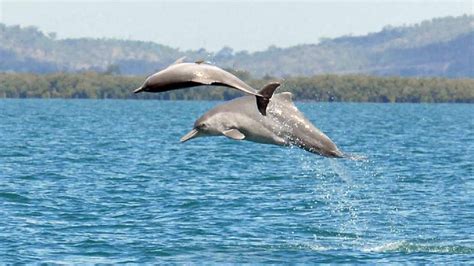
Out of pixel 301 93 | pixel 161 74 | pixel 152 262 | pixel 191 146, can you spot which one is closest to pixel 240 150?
pixel 191 146

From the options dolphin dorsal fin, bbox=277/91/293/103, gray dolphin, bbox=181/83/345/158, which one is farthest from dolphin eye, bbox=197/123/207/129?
dolphin dorsal fin, bbox=277/91/293/103

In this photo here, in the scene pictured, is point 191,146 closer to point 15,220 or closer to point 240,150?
point 240,150

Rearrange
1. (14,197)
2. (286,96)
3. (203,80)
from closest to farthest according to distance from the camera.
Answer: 1. (203,80)
2. (286,96)
3. (14,197)

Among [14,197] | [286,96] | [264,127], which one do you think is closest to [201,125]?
[264,127]

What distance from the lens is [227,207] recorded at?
3653 centimetres

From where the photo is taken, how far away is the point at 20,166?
53.1 meters

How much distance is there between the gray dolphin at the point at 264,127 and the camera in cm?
1880

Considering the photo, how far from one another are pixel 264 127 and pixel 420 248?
10705 mm

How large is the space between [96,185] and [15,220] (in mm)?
11108

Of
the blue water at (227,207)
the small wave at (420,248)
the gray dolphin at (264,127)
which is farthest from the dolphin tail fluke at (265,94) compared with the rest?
the small wave at (420,248)

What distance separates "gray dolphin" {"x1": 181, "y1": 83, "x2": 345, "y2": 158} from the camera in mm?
18797

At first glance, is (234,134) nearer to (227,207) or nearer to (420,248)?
(420,248)

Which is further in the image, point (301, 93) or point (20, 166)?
point (301, 93)

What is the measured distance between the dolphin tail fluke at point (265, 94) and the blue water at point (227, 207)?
9.27 metres
